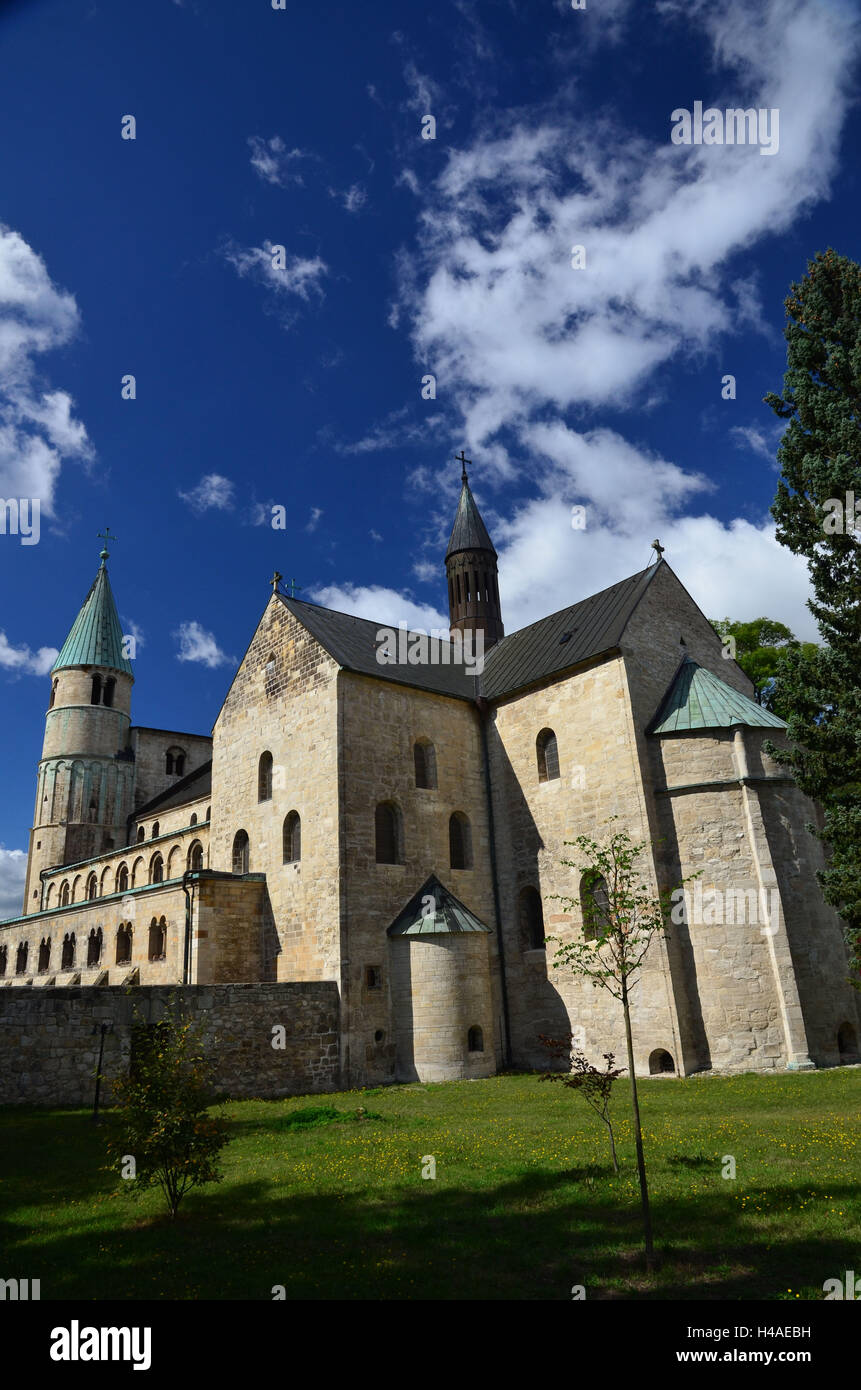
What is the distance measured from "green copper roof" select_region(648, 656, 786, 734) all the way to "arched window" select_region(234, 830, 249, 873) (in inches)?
541

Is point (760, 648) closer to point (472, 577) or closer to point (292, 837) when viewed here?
point (472, 577)

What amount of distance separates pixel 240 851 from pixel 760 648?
2164cm

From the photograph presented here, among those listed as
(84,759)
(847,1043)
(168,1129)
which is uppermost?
(84,759)

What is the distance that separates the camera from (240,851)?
27422 millimetres

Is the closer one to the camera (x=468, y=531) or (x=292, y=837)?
(x=292, y=837)

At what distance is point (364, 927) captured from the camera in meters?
22.4

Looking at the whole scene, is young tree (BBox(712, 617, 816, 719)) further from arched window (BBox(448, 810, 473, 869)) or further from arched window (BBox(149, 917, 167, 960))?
arched window (BBox(149, 917, 167, 960))

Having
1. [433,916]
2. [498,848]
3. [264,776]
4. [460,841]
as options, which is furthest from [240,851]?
[498,848]

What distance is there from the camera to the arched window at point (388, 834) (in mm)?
24172

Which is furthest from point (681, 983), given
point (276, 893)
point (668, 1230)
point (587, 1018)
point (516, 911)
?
point (668, 1230)

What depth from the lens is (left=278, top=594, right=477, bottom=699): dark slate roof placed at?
1003 inches

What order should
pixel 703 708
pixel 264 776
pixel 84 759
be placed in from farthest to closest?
1. pixel 84 759
2. pixel 264 776
3. pixel 703 708
